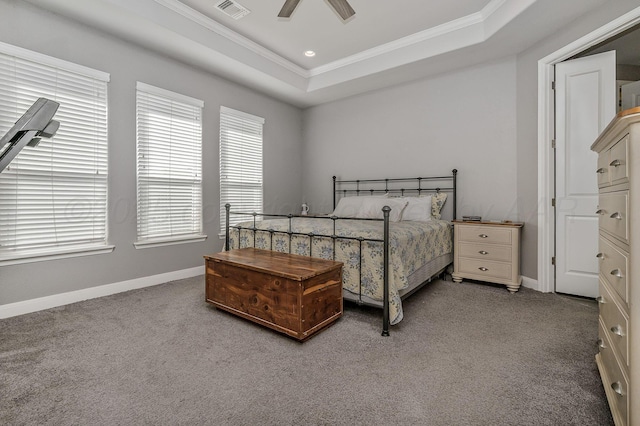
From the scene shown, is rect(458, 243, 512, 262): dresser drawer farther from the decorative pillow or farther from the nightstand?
the decorative pillow

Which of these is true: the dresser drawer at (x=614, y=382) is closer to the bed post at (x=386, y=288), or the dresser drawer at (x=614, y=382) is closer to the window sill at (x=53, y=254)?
the bed post at (x=386, y=288)

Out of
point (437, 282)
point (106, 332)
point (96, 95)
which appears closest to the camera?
point (106, 332)

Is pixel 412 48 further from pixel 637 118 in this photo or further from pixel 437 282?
pixel 637 118

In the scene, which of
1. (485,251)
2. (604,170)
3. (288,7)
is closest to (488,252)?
(485,251)

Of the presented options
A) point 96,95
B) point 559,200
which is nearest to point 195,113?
point 96,95

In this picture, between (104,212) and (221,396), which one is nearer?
(221,396)

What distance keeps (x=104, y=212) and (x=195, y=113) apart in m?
1.59

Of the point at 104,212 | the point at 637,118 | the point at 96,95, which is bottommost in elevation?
the point at 104,212

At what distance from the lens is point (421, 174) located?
168 inches

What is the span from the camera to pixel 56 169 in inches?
108

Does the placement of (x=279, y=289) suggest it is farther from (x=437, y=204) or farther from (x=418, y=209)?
(x=437, y=204)

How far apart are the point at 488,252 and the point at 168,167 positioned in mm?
3800

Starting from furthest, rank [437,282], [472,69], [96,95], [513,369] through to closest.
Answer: [472,69] → [437,282] → [96,95] → [513,369]

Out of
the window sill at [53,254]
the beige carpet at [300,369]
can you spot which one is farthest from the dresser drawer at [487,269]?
the window sill at [53,254]
